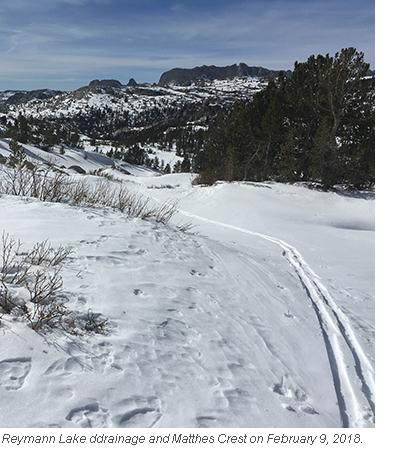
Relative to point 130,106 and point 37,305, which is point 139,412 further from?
point 130,106


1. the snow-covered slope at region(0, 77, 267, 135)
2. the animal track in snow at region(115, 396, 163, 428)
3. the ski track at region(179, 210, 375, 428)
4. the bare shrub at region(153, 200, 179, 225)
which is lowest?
the ski track at region(179, 210, 375, 428)

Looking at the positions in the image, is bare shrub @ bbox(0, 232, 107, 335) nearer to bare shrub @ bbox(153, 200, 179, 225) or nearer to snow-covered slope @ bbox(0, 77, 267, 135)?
bare shrub @ bbox(153, 200, 179, 225)

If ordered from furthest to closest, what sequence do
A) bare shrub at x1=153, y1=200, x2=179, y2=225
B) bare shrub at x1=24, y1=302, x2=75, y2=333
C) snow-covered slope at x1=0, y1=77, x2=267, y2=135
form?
snow-covered slope at x1=0, y1=77, x2=267, y2=135
bare shrub at x1=153, y1=200, x2=179, y2=225
bare shrub at x1=24, y1=302, x2=75, y2=333

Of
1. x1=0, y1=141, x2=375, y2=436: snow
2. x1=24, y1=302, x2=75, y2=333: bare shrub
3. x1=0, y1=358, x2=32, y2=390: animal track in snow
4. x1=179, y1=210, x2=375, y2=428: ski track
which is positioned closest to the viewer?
x1=0, y1=358, x2=32, y2=390: animal track in snow

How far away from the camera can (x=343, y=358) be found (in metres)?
3.07

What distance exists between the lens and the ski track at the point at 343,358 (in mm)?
2387

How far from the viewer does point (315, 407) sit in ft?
7.60

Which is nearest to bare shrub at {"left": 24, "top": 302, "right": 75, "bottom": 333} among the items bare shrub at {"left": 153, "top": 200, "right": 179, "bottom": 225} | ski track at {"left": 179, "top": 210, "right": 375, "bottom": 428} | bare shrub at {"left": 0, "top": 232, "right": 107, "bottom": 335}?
bare shrub at {"left": 0, "top": 232, "right": 107, "bottom": 335}

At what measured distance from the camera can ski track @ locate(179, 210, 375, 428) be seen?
2387 millimetres

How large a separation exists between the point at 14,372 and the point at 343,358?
316 centimetres

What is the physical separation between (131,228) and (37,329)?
3.31m

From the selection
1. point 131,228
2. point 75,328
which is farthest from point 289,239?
point 75,328

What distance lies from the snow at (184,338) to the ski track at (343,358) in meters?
0.01

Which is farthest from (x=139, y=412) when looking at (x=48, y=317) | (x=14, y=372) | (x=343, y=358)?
(x=343, y=358)
